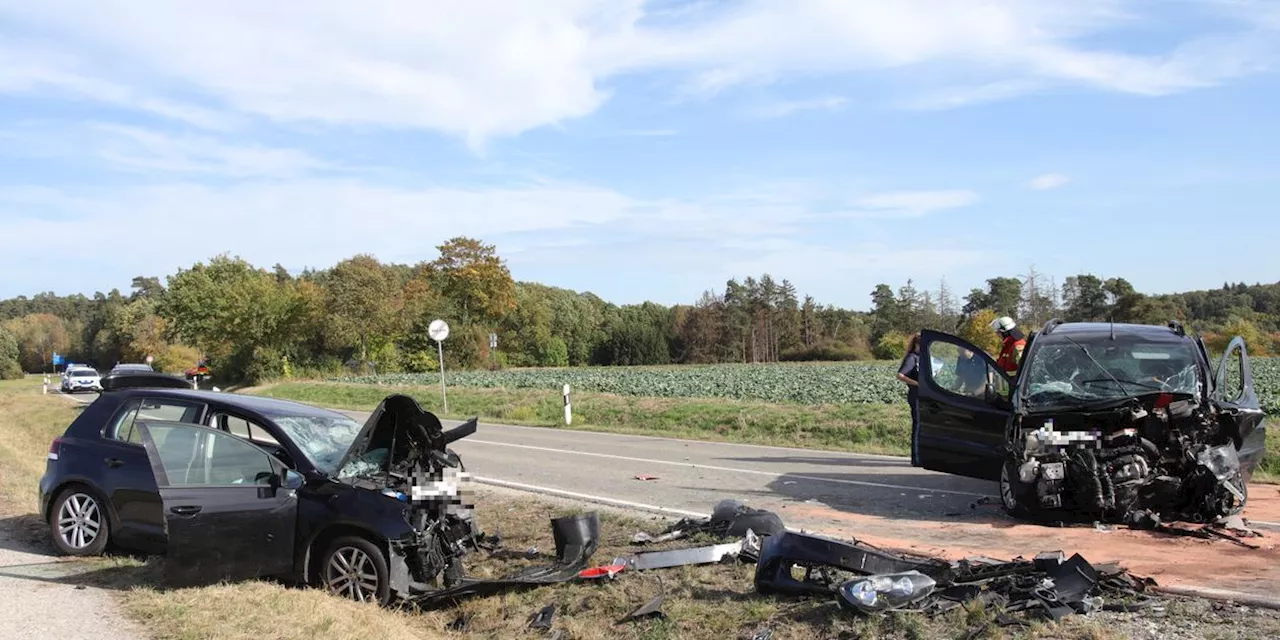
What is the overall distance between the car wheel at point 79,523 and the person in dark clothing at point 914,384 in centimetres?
797

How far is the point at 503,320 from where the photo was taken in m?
84.8

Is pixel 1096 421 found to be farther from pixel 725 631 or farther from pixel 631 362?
pixel 631 362

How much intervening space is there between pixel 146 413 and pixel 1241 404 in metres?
10.0

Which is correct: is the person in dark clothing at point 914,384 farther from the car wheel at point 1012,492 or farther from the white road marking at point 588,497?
the white road marking at point 588,497

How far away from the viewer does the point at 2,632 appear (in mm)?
5754

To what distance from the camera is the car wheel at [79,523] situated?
7832 mm

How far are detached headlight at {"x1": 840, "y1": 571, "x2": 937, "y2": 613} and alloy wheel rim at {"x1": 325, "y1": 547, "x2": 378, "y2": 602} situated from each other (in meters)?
3.30

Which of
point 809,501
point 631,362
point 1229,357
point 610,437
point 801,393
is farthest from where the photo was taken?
point 631,362

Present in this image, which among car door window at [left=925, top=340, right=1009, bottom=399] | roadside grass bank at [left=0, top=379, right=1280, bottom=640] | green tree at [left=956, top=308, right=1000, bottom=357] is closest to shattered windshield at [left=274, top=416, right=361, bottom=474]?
roadside grass bank at [left=0, top=379, right=1280, bottom=640]

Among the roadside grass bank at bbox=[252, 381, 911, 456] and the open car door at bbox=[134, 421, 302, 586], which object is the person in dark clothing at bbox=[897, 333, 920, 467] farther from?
the open car door at bbox=[134, 421, 302, 586]

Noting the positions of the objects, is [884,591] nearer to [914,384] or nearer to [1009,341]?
[914,384]

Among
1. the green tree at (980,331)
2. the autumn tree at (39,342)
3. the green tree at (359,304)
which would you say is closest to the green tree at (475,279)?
the green tree at (359,304)

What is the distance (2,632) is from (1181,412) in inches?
367

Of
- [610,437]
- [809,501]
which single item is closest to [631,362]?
[610,437]
